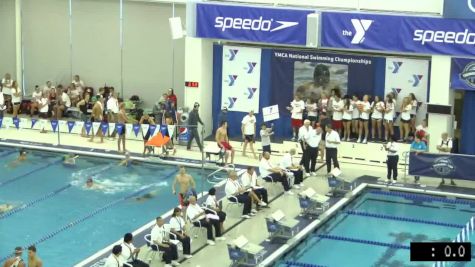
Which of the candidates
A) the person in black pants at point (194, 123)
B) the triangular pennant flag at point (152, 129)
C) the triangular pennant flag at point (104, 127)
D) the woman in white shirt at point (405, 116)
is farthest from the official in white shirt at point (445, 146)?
the triangular pennant flag at point (104, 127)

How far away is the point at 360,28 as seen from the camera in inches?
1062

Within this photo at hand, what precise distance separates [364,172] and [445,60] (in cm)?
369

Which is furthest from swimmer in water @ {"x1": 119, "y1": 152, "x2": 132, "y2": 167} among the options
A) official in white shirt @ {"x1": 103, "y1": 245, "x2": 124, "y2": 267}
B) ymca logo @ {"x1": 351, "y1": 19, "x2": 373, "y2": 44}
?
official in white shirt @ {"x1": 103, "y1": 245, "x2": 124, "y2": 267}

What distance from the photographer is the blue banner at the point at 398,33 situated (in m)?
25.7

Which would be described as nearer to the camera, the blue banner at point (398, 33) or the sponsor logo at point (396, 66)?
the blue banner at point (398, 33)

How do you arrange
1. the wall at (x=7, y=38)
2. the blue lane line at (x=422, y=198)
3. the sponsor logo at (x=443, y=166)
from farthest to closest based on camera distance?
the wall at (x=7, y=38), the sponsor logo at (x=443, y=166), the blue lane line at (x=422, y=198)

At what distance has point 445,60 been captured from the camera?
85.3 feet

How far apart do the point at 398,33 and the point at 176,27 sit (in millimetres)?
6630

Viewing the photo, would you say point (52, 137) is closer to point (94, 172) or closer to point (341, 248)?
point (94, 172)

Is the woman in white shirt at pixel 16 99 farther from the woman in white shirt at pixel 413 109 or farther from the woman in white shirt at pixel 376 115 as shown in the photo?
the woman in white shirt at pixel 413 109

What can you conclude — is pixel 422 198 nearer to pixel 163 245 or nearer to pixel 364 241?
pixel 364 241

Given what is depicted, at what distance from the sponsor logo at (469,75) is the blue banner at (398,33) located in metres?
0.36

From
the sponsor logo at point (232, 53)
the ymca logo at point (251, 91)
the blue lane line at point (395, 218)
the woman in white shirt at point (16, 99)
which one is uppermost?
the sponsor logo at point (232, 53)

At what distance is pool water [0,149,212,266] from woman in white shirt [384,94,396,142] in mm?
5555
